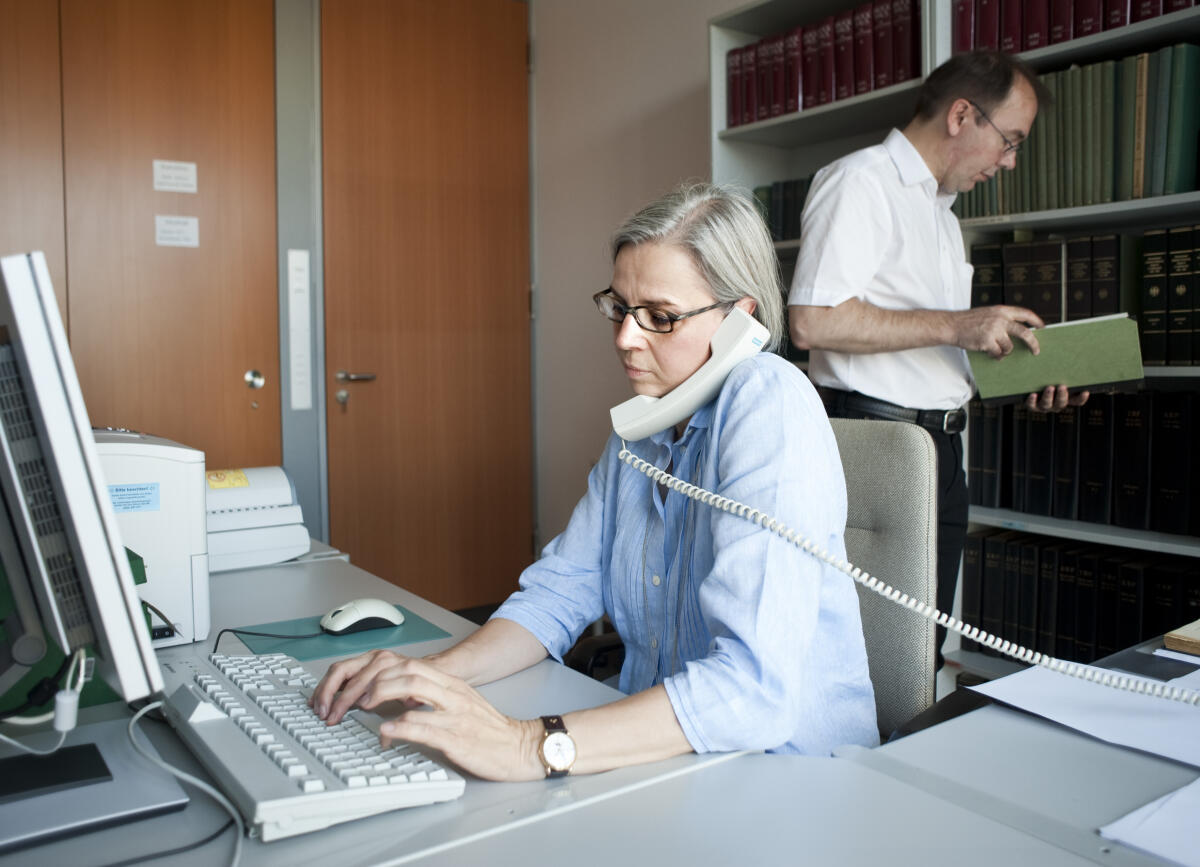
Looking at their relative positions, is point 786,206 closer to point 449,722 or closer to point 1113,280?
point 1113,280

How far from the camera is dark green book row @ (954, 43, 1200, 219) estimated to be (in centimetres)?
193

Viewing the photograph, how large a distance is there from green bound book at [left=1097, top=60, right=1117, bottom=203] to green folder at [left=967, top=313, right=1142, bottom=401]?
0.35 metres

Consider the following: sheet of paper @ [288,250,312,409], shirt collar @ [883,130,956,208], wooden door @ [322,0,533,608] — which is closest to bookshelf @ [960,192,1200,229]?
shirt collar @ [883,130,956,208]

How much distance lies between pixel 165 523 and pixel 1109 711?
1.19m

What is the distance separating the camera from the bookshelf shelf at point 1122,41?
1875mm

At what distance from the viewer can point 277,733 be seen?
888 millimetres

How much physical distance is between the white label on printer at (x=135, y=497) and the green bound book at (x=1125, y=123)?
1.95 meters

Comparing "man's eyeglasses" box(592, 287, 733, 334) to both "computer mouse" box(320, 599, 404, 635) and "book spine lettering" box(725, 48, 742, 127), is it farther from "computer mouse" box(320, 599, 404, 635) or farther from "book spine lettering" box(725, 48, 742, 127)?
"book spine lettering" box(725, 48, 742, 127)

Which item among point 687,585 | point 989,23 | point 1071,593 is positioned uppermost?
point 989,23

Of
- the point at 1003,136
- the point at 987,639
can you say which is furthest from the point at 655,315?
the point at 1003,136

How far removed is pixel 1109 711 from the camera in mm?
978

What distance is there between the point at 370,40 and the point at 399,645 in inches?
119

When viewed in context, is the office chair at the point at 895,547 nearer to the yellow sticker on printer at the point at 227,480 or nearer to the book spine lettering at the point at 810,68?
the yellow sticker on printer at the point at 227,480

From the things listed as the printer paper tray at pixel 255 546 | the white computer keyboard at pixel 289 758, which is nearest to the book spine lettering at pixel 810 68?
the printer paper tray at pixel 255 546
